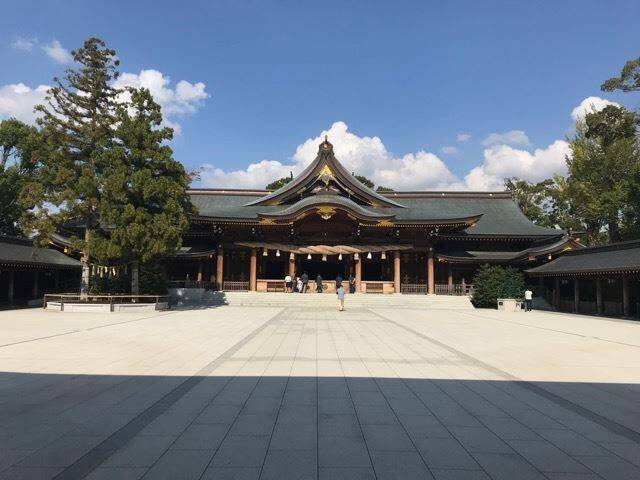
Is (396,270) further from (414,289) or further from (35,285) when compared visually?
(35,285)

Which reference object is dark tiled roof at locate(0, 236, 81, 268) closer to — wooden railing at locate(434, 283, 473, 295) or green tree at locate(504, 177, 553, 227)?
wooden railing at locate(434, 283, 473, 295)

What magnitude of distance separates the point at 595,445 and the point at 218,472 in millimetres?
4323

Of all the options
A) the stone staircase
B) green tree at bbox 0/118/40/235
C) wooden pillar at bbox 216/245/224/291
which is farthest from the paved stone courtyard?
green tree at bbox 0/118/40/235

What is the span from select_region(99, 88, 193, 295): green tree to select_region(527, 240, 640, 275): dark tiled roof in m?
22.8

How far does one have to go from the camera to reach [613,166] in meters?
35.1

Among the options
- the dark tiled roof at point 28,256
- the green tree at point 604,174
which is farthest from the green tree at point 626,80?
the dark tiled roof at point 28,256

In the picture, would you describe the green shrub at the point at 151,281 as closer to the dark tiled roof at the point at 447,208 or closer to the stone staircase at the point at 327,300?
the stone staircase at the point at 327,300

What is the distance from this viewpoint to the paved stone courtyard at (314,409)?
4.09m

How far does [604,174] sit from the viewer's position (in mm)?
35719

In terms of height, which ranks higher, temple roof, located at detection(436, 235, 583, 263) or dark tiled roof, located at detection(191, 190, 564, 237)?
dark tiled roof, located at detection(191, 190, 564, 237)

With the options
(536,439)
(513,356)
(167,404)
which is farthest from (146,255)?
(536,439)

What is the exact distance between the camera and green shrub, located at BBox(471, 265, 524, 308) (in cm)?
2656

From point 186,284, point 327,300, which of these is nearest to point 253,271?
point 186,284

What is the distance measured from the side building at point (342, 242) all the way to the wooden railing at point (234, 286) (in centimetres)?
8
